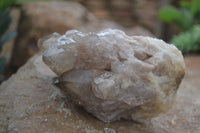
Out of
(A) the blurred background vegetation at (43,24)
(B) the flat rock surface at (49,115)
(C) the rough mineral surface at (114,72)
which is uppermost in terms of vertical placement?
(C) the rough mineral surface at (114,72)

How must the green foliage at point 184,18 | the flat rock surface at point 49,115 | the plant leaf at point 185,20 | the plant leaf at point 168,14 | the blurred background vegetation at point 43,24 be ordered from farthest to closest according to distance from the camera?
the plant leaf at point 185,20, the plant leaf at point 168,14, the green foliage at point 184,18, the blurred background vegetation at point 43,24, the flat rock surface at point 49,115

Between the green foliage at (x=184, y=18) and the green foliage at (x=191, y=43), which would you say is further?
the green foliage at (x=184, y=18)

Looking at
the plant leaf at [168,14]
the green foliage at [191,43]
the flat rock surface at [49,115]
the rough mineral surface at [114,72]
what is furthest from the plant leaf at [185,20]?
the rough mineral surface at [114,72]

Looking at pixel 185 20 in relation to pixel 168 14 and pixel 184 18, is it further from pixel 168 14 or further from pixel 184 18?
pixel 168 14

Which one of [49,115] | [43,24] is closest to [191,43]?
[43,24]

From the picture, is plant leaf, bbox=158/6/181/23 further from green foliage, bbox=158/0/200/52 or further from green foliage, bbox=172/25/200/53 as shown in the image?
green foliage, bbox=172/25/200/53

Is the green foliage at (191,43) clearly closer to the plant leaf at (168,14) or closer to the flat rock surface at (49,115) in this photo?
the plant leaf at (168,14)
